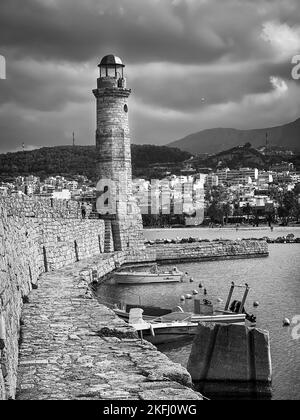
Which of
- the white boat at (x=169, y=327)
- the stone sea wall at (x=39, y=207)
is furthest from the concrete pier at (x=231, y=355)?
the stone sea wall at (x=39, y=207)

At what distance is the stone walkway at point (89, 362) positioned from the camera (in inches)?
296

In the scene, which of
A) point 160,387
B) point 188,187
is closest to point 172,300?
point 160,387

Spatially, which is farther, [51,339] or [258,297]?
[258,297]

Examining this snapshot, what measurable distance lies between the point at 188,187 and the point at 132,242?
13204cm

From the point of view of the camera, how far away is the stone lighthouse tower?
126ft

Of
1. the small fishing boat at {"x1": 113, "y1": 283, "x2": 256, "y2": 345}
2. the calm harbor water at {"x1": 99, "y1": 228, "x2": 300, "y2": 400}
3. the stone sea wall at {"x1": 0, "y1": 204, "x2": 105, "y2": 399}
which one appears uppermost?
the stone sea wall at {"x1": 0, "y1": 204, "x2": 105, "y2": 399}

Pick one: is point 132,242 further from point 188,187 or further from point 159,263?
point 188,187

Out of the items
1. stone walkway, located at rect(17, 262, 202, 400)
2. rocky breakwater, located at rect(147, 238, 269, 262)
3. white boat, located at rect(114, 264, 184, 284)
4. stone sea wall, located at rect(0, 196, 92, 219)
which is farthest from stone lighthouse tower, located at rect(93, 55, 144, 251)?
stone walkway, located at rect(17, 262, 202, 400)

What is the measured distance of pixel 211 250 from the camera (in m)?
47.4

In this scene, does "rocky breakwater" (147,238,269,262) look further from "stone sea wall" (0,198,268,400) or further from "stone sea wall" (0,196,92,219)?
"stone sea wall" (0,196,92,219)

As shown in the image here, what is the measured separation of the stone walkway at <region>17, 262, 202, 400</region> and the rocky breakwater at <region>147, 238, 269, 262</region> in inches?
1243

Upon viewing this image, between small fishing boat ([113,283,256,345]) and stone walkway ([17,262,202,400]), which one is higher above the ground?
stone walkway ([17,262,202,400])

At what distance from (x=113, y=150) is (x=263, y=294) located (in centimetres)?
1366

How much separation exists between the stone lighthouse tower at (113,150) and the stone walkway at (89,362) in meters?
25.4
